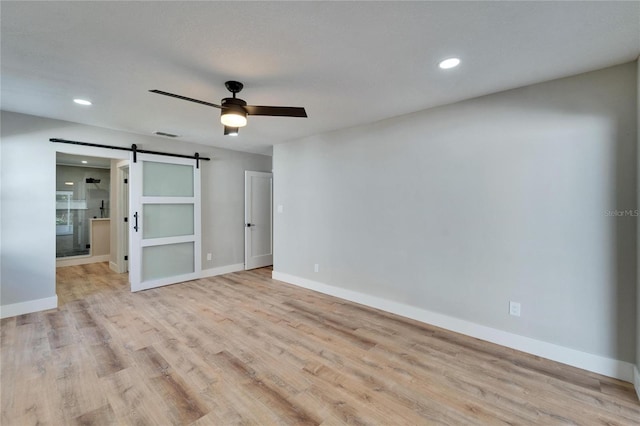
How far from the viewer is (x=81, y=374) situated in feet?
7.16

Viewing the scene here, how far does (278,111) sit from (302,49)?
0.49 m

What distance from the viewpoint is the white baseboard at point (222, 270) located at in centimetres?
515

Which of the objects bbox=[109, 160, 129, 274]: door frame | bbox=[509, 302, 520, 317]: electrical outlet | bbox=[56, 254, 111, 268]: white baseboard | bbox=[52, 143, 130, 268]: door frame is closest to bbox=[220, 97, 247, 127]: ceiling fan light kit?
bbox=[52, 143, 130, 268]: door frame

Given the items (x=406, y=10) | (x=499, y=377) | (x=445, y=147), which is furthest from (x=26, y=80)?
(x=499, y=377)

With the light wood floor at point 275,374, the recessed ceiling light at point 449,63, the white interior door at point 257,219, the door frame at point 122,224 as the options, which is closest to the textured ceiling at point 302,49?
the recessed ceiling light at point 449,63

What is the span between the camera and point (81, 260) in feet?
20.4

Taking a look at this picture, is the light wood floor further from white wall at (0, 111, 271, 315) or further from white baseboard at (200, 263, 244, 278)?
white baseboard at (200, 263, 244, 278)

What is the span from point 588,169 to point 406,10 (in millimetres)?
2058

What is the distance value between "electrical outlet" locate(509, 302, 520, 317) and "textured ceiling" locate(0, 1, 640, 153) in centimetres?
207

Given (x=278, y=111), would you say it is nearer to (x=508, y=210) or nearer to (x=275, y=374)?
(x=275, y=374)

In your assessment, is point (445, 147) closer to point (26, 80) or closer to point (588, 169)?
point (588, 169)

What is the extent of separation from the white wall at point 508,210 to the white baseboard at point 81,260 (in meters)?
5.99

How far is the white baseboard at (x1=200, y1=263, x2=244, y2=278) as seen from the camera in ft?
16.9

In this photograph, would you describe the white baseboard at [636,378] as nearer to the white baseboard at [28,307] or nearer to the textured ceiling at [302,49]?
the textured ceiling at [302,49]
